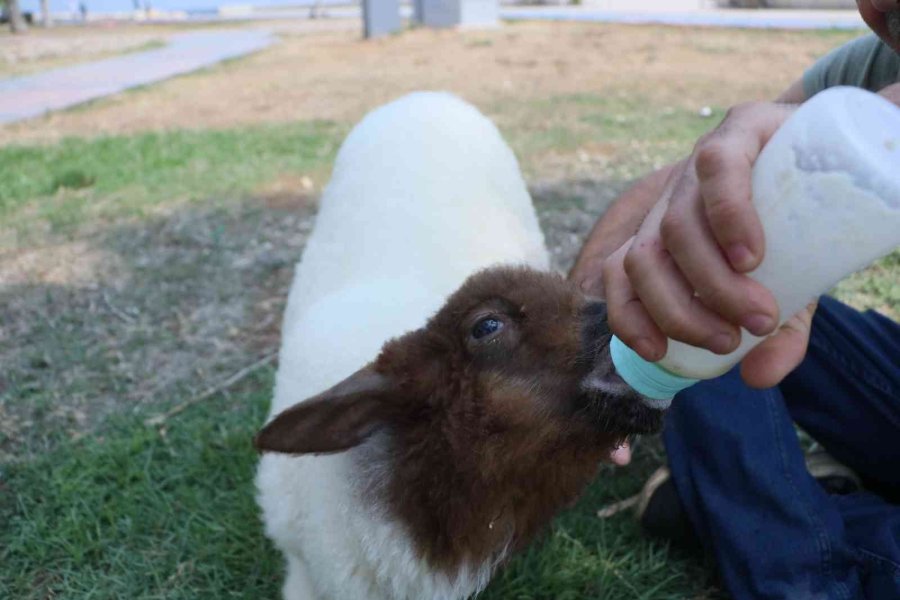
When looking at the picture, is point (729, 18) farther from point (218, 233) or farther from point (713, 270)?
point (713, 270)

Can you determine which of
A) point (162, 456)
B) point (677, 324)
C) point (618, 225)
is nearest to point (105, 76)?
point (162, 456)

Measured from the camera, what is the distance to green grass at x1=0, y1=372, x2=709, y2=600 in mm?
2250

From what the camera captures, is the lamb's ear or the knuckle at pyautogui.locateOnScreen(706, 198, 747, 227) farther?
the lamb's ear

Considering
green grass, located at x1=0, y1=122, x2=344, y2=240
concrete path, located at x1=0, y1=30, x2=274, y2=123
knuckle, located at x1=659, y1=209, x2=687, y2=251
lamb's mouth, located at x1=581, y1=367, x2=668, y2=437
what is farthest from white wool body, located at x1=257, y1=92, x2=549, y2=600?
concrete path, located at x1=0, y1=30, x2=274, y2=123

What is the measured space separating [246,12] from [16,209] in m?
31.0

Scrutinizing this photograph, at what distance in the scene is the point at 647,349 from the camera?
1.07 meters

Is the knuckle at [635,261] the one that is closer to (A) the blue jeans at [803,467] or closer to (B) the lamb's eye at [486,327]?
(B) the lamb's eye at [486,327]

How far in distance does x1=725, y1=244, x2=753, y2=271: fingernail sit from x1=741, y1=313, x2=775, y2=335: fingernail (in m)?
0.06

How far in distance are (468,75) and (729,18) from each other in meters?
7.97

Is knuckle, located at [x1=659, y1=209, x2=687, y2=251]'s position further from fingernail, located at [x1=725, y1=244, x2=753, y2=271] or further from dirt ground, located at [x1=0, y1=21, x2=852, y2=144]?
dirt ground, located at [x1=0, y1=21, x2=852, y2=144]

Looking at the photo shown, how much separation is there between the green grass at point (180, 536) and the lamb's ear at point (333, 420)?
0.74 m

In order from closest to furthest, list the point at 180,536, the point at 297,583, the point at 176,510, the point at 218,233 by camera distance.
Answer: the point at 297,583, the point at 180,536, the point at 176,510, the point at 218,233

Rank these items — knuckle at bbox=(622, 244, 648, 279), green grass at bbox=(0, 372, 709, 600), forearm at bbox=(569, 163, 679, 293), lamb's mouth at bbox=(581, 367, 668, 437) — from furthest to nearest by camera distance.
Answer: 1. forearm at bbox=(569, 163, 679, 293)
2. green grass at bbox=(0, 372, 709, 600)
3. lamb's mouth at bbox=(581, 367, 668, 437)
4. knuckle at bbox=(622, 244, 648, 279)

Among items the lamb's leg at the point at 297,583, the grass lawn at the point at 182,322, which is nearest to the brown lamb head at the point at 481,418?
the lamb's leg at the point at 297,583
